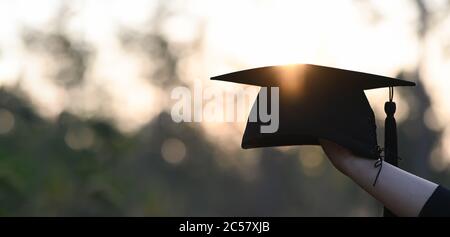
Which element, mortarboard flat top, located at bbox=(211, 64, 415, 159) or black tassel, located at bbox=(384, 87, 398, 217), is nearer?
mortarboard flat top, located at bbox=(211, 64, 415, 159)

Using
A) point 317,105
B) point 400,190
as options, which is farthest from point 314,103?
point 400,190

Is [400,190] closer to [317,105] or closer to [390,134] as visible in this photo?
[317,105]

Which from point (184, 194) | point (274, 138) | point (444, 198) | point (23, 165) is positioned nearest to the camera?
point (444, 198)

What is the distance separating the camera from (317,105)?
7.97 feet

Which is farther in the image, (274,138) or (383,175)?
(274,138)

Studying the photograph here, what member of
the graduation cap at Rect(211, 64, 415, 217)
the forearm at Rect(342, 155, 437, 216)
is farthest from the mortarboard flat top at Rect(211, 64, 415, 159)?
the forearm at Rect(342, 155, 437, 216)

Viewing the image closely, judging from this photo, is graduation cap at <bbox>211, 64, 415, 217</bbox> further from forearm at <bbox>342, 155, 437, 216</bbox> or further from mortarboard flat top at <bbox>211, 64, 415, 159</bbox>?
forearm at <bbox>342, 155, 437, 216</bbox>

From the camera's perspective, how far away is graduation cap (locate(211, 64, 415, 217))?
2.29 m
